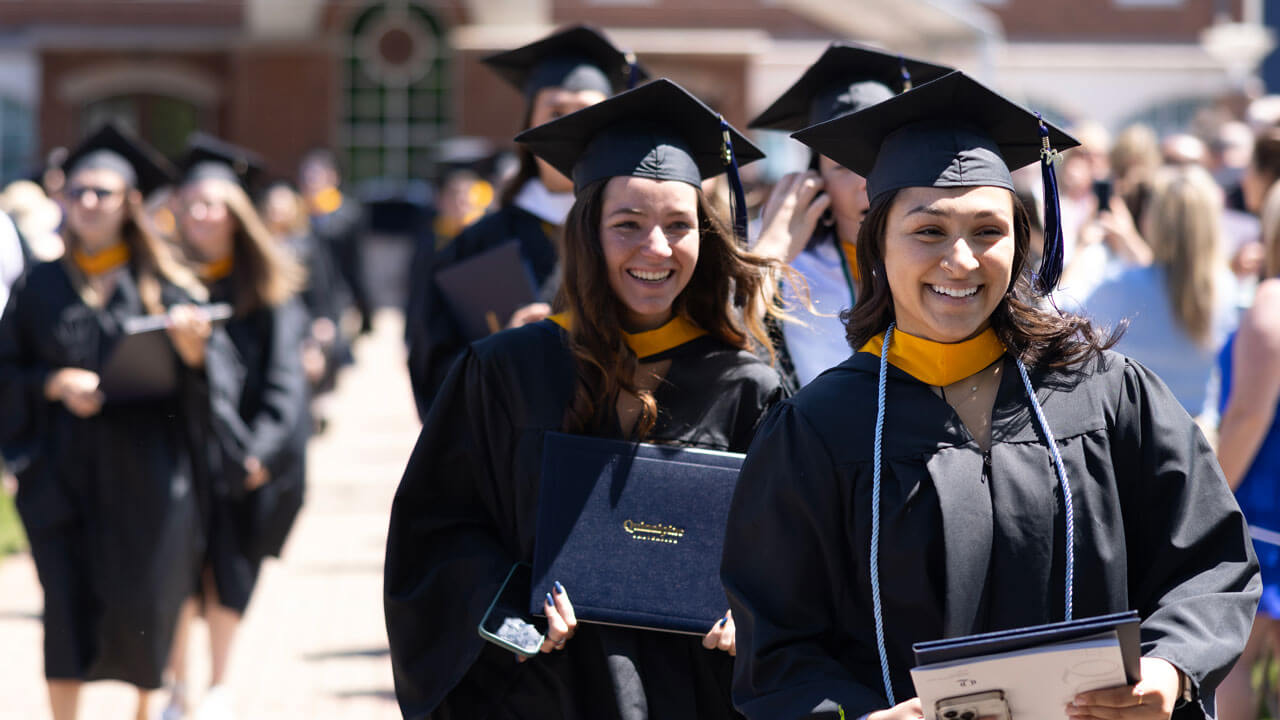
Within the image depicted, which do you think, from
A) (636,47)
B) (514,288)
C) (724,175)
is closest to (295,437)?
(514,288)

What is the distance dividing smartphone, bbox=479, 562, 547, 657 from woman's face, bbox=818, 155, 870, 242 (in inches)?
48.5

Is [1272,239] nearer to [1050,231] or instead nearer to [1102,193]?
[1050,231]

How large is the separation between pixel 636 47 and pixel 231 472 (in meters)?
20.9

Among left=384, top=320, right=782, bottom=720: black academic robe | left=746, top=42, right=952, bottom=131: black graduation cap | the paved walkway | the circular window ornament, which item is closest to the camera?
left=384, top=320, right=782, bottom=720: black academic robe

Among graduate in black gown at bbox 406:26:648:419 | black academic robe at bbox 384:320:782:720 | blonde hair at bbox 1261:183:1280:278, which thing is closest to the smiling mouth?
black academic robe at bbox 384:320:782:720

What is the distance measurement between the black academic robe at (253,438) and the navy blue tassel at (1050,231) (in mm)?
4194

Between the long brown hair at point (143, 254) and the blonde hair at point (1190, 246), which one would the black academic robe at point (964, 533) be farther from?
the long brown hair at point (143, 254)

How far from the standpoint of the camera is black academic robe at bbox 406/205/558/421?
5.23 metres

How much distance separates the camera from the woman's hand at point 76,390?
587 cm

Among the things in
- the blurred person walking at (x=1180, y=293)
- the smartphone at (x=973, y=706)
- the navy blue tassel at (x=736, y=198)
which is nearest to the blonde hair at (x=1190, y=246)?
the blurred person walking at (x=1180, y=293)

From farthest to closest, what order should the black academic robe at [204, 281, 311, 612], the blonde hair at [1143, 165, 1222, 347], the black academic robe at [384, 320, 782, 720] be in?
1. the black academic robe at [204, 281, 311, 612]
2. the blonde hair at [1143, 165, 1222, 347]
3. the black academic robe at [384, 320, 782, 720]

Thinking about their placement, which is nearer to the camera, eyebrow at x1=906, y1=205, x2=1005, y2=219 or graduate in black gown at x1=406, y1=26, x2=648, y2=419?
eyebrow at x1=906, y1=205, x2=1005, y2=219

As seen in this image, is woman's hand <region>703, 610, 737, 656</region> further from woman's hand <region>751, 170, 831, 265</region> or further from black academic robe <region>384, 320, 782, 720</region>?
woman's hand <region>751, 170, 831, 265</region>

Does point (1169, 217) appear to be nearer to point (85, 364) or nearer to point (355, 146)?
point (85, 364)
